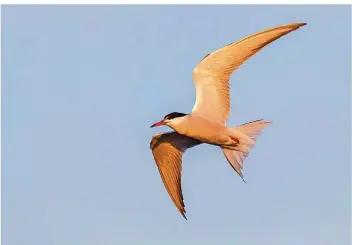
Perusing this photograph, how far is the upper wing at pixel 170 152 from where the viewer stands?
15859mm

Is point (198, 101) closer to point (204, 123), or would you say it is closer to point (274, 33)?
point (204, 123)

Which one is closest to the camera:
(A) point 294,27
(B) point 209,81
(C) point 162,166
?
(A) point 294,27

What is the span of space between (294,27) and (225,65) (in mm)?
1268

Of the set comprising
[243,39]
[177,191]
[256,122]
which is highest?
[243,39]

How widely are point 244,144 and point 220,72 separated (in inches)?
41.9

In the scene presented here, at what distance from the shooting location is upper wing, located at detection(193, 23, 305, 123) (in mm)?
14400

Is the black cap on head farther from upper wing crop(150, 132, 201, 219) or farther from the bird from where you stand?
upper wing crop(150, 132, 201, 219)

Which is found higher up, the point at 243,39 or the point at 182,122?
the point at 243,39

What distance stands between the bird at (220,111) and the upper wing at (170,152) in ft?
1.71

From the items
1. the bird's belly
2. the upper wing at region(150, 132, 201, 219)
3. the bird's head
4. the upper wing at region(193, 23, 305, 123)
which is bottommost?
the upper wing at region(150, 132, 201, 219)

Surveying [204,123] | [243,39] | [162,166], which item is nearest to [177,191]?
[162,166]

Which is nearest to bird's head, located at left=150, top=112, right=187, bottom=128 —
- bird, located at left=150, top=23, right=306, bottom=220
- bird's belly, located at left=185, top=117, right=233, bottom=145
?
bird, located at left=150, top=23, right=306, bottom=220

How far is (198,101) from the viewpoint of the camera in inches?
589

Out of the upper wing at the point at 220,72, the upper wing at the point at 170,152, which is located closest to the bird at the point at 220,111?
the upper wing at the point at 220,72
